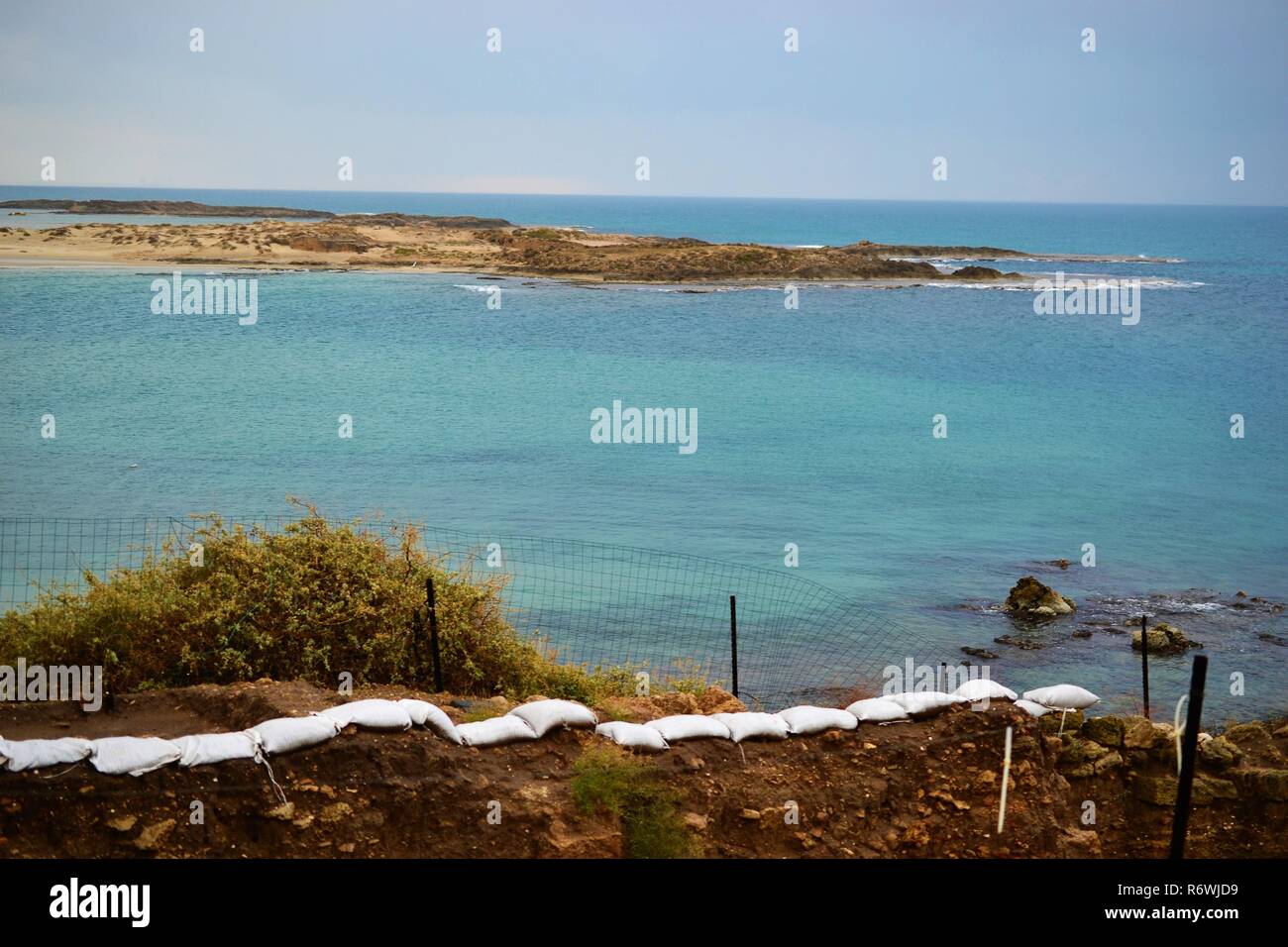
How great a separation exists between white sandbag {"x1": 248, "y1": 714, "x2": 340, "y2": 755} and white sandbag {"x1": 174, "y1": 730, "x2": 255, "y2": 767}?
0.33 feet

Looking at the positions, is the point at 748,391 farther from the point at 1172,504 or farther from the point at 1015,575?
the point at 1015,575

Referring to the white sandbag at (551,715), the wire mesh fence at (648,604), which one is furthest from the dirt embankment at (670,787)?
the wire mesh fence at (648,604)

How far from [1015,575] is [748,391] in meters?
22.8

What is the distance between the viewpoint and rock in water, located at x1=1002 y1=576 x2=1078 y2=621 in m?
20.9

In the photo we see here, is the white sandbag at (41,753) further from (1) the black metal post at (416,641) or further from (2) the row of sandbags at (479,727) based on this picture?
(1) the black metal post at (416,641)

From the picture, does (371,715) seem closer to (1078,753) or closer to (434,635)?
(434,635)

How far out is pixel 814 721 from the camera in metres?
11.9

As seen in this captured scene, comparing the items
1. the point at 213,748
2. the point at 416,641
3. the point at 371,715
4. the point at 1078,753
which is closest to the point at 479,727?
the point at 371,715

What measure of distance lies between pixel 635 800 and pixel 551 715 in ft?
3.58

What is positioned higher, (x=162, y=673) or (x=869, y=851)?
(x=162, y=673)

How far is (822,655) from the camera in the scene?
18.7 m

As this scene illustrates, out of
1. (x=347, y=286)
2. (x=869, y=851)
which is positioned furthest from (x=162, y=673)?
(x=347, y=286)

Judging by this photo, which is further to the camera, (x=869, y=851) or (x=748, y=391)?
(x=748, y=391)

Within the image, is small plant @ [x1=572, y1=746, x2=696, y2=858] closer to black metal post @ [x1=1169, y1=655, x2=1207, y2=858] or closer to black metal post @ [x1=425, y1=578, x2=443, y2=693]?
black metal post @ [x1=425, y1=578, x2=443, y2=693]
